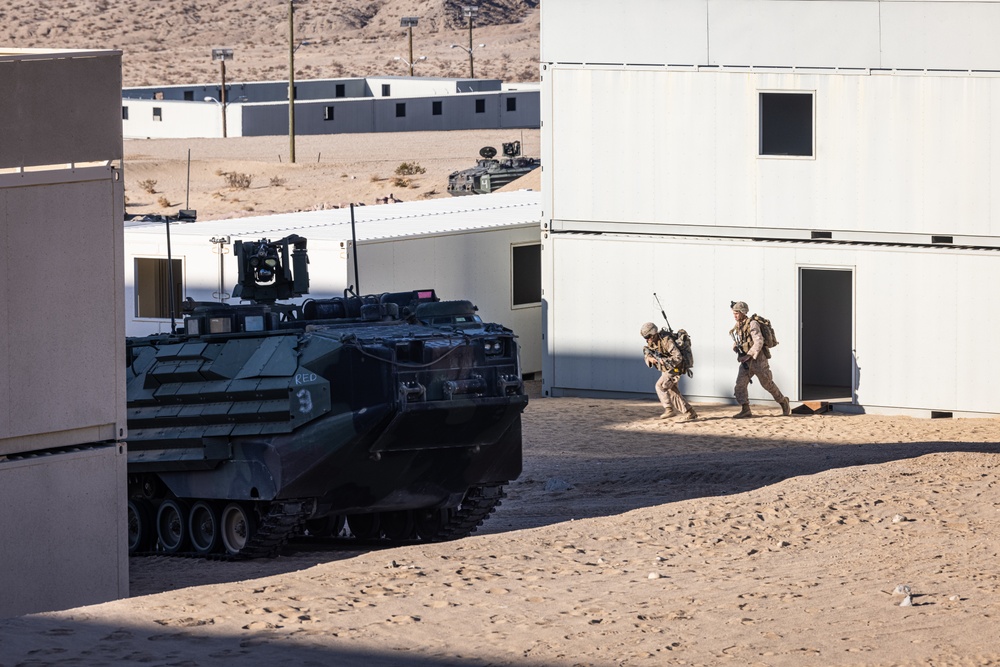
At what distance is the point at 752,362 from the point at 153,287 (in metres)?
7.39

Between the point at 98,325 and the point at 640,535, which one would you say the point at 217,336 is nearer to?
the point at 98,325

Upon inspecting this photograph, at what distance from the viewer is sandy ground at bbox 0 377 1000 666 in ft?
29.0

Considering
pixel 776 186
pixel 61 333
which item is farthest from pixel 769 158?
pixel 61 333

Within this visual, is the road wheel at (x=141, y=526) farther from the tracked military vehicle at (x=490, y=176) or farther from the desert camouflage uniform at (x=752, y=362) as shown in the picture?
the tracked military vehicle at (x=490, y=176)

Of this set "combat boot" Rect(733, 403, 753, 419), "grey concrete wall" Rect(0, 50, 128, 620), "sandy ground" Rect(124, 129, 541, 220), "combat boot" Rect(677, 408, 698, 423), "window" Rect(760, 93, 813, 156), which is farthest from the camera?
"sandy ground" Rect(124, 129, 541, 220)

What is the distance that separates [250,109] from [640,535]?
4639 cm

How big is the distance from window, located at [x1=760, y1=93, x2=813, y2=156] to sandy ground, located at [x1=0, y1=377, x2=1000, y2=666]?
19.9ft

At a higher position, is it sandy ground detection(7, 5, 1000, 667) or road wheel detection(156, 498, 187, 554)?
sandy ground detection(7, 5, 1000, 667)

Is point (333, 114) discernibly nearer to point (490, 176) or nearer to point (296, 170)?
point (296, 170)

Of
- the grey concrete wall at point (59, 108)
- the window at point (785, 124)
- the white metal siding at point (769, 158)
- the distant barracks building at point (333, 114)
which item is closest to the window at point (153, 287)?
the white metal siding at point (769, 158)

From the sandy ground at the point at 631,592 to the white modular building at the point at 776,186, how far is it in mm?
4814

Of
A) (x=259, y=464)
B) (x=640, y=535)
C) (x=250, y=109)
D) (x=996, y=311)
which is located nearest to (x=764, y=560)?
(x=640, y=535)

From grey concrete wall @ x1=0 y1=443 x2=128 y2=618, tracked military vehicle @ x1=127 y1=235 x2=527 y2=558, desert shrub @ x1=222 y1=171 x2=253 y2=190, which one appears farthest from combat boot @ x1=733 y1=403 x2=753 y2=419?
desert shrub @ x1=222 y1=171 x2=253 y2=190

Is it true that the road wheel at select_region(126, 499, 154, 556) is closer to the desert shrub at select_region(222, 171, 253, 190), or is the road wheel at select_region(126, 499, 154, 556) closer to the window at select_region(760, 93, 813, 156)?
the window at select_region(760, 93, 813, 156)
